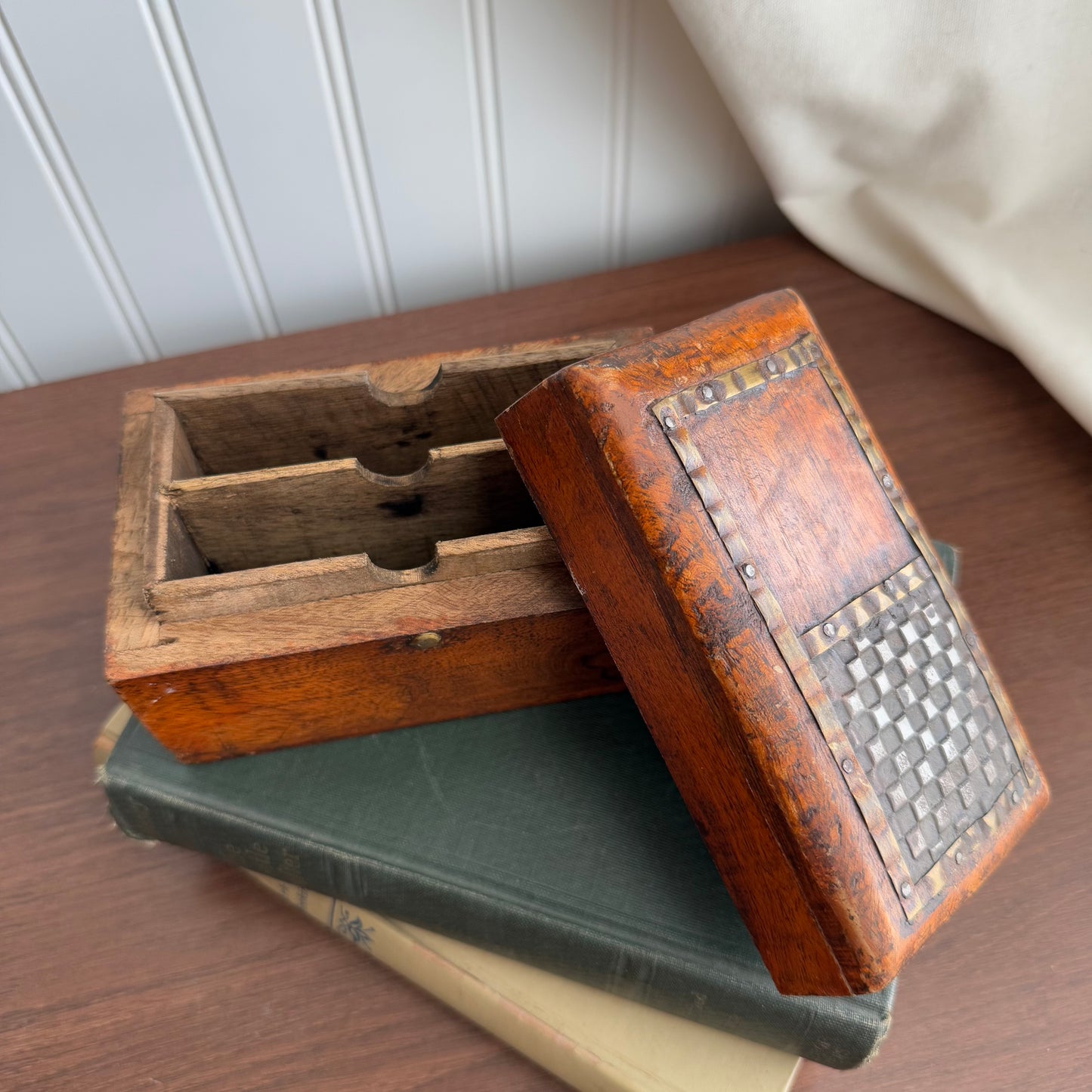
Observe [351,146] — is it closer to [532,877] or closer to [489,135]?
[489,135]

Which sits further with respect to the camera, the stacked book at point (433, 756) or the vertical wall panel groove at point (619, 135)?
the vertical wall panel groove at point (619, 135)

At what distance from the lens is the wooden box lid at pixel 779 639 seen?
0.49 m

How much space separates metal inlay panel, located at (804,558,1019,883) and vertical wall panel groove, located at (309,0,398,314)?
0.63m

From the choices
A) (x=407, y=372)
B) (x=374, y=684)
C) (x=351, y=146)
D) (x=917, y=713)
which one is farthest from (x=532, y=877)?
(x=351, y=146)

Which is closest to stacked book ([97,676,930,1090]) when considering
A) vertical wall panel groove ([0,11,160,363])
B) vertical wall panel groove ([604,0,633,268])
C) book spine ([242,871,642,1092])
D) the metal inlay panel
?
book spine ([242,871,642,1092])

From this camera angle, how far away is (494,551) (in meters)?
0.59

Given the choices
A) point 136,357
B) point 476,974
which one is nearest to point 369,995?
point 476,974

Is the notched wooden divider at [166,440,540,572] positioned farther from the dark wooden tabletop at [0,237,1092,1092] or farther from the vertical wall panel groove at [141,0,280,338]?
the vertical wall panel groove at [141,0,280,338]

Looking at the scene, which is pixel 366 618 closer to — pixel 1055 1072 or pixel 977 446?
pixel 1055 1072

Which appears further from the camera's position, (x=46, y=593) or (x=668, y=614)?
(x=46, y=593)

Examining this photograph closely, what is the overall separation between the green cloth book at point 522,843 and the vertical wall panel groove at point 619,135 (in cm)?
58

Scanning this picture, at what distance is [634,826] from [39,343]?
776 millimetres

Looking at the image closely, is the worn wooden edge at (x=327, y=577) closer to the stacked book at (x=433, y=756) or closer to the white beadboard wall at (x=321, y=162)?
the stacked book at (x=433, y=756)

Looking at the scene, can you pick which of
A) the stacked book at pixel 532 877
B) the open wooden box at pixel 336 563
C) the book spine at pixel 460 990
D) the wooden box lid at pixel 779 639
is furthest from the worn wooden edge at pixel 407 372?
the book spine at pixel 460 990
